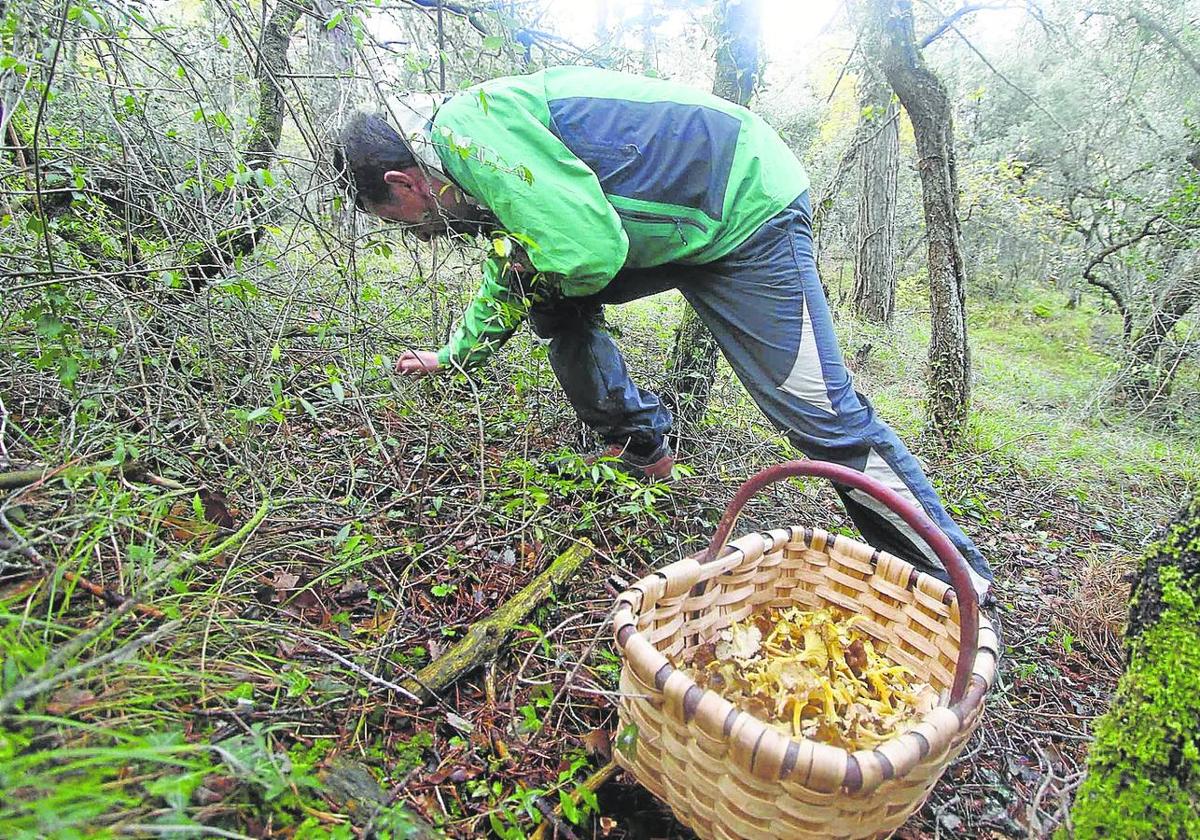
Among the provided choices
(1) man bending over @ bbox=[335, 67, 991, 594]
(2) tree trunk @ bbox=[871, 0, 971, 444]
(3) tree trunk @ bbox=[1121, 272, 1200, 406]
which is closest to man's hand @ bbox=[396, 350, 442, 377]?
(1) man bending over @ bbox=[335, 67, 991, 594]

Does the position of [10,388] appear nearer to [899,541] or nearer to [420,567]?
[420,567]

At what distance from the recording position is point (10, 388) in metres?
1.91

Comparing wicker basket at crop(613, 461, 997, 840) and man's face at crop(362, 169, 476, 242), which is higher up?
man's face at crop(362, 169, 476, 242)

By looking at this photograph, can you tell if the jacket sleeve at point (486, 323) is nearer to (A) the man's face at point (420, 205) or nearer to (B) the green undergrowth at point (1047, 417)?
(A) the man's face at point (420, 205)

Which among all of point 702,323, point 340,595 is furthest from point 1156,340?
point 340,595

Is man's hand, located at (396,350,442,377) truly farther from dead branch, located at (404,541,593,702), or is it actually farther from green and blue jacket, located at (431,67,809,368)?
dead branch, located at (404,541,593,702)

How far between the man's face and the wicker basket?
1290 mm

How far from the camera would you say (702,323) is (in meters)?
3.00

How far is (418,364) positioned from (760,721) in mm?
1534

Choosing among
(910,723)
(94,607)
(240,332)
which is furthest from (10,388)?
(910,723)

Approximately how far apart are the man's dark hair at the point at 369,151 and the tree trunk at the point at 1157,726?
208 cm

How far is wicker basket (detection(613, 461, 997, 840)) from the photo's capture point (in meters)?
1.06

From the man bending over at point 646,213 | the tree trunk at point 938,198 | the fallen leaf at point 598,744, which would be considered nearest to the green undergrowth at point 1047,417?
the tree trunk at point 938,198

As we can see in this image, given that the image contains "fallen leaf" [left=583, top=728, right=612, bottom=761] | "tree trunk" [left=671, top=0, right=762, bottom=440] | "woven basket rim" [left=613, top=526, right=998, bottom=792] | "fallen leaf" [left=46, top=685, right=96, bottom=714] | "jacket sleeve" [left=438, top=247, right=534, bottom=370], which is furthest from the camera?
"tree trunk" [left=671, top=0, right=762, bottom=440]
